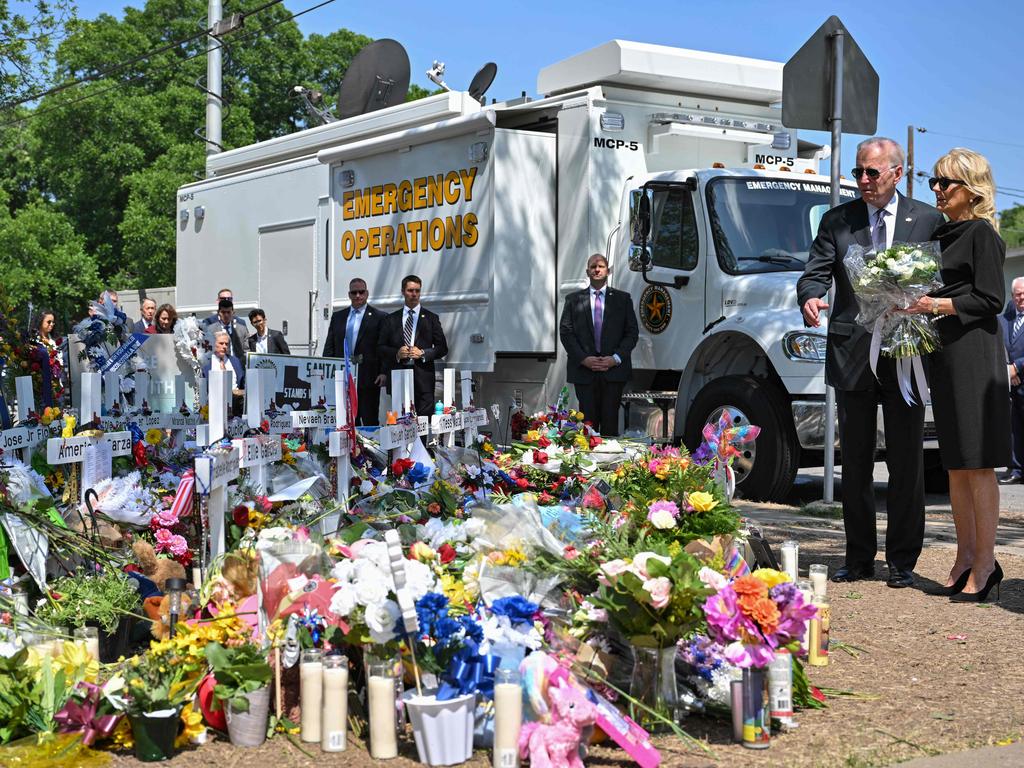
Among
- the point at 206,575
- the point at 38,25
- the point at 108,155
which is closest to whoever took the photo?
the point at 206,575

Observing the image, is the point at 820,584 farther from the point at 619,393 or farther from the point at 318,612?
the point at 619,393

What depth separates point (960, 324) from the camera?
6383 millimetres

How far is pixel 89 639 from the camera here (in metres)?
4.51

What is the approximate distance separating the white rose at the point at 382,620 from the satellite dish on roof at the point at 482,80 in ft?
29.6

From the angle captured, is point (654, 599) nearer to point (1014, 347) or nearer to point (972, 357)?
point (972, 357)

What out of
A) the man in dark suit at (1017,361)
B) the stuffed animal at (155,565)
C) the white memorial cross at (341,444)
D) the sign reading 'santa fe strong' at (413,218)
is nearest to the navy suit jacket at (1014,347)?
the man in dark suit at (1017,361)

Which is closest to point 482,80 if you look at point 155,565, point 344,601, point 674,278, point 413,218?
point 413,218

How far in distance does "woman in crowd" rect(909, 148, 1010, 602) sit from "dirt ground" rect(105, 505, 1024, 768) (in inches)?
17.5

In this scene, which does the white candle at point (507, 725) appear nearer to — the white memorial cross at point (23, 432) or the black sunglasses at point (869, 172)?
the white memorial cross at point (23, 432)

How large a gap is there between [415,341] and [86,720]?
819cm

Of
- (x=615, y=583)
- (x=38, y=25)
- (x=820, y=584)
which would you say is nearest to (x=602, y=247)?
(x=820, y=584)

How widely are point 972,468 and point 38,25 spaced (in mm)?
17821

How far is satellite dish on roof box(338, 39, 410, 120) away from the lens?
1461 centimetres

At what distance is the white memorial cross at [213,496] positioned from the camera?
18.2 ft
